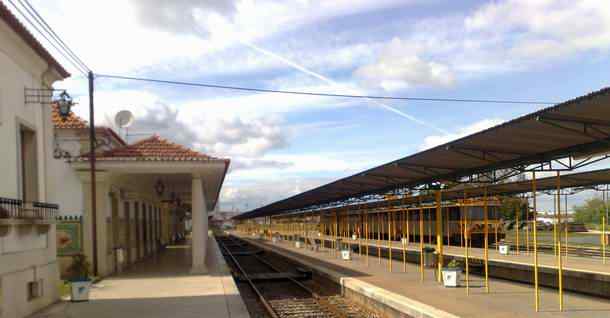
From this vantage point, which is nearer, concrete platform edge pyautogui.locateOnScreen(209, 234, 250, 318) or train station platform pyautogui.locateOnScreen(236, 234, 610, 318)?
train station platform pyautogui.locateOnScreen(236, 234, 610, 318)

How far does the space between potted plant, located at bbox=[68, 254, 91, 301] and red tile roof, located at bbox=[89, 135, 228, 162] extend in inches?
200

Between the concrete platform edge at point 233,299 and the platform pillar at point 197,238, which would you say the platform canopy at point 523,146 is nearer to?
the concrete platform edge at point 233,299

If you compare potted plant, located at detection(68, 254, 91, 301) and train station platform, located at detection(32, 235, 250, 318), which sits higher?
potted plant, located at detection(68, 254, 91, 301)

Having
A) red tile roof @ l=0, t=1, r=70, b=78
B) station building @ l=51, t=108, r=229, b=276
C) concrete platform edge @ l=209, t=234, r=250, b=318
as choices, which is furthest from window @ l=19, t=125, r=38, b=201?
station building @ l=51, t=108, r=229, b=276

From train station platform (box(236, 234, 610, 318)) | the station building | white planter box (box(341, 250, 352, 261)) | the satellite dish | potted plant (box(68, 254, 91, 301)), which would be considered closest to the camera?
train station platform (box(236, 234, 610, 318))

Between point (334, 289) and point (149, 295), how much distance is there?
20.6 feet

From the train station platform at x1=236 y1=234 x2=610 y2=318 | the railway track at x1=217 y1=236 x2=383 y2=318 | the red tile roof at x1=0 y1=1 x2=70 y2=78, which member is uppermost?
the red tile roof at x1=0 y1=1 x2=70 y2=78

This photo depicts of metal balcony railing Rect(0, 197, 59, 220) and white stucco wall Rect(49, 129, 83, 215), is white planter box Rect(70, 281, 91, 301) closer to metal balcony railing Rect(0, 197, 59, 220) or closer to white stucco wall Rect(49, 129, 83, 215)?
metal balcony railing Rect(0, 197, 59, 220)

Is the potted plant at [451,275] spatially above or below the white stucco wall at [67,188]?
below

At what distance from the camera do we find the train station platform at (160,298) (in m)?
11.8

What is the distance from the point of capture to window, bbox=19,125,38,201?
469 inches

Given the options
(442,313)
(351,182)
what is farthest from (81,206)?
(442,313)

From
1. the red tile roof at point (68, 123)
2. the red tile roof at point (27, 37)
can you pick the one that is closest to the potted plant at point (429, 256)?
the red tile roof at point (68, 123)

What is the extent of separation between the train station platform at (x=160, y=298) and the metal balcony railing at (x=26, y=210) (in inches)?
71.3
